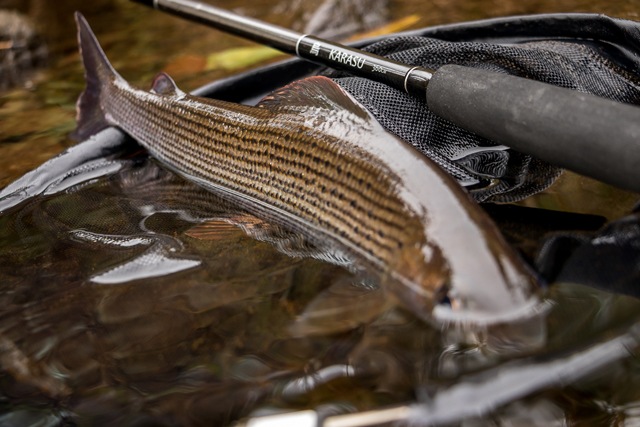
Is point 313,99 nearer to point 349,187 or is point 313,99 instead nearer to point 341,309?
point 349,187

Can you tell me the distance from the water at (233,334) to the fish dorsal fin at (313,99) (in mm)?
494

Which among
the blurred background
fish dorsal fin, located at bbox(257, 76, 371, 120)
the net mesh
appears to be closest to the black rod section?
the net mesh

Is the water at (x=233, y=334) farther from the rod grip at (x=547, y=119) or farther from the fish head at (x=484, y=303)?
the rod grip at (x=547, y=119)

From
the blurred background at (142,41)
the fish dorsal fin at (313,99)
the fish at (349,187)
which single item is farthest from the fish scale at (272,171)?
the blurred background at (142,41)

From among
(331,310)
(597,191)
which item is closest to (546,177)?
(597,191)

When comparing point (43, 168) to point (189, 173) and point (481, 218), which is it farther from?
point (481, 218)

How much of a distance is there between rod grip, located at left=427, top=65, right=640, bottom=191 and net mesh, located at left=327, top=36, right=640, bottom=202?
0.26 metres

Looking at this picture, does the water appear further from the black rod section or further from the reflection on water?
the black rod section

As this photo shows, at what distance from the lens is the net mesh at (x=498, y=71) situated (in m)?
2.56

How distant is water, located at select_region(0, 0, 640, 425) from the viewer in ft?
5.28

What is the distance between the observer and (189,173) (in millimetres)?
3236

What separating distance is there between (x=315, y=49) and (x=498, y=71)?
2.59 ft

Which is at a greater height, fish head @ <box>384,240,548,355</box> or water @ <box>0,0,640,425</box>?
fish head @ <box>384,240,548,355</box>

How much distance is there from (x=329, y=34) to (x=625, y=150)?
14.2ft
